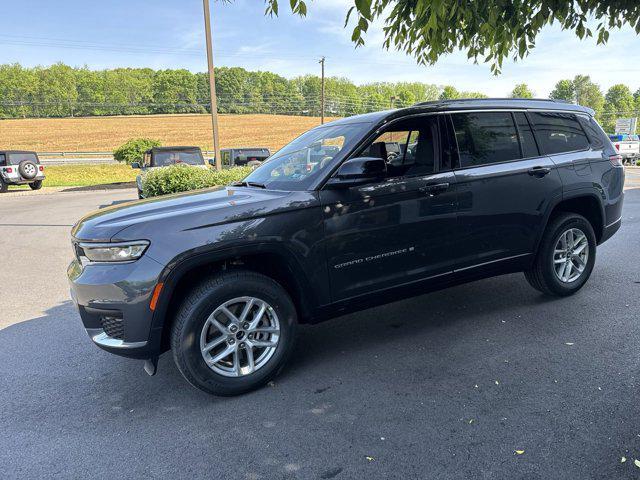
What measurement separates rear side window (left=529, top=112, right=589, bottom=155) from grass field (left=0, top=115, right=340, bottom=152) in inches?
1866

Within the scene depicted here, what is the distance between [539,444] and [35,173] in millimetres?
23148

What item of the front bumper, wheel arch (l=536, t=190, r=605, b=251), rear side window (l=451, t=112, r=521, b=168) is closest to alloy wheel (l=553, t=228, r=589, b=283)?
wheel arch (l=536, t=190, r=605, b=251)

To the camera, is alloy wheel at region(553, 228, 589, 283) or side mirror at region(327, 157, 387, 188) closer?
side mirror at region(327, 157, 387, 188)

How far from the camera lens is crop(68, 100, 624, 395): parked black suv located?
279 centimetres

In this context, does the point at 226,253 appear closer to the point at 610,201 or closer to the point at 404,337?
the point at 404,337

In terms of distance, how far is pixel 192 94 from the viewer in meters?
93.9

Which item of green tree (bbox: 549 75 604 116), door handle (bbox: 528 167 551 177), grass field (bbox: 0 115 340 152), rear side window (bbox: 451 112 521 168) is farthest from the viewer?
green tree (bbox: 549 75 604 116)

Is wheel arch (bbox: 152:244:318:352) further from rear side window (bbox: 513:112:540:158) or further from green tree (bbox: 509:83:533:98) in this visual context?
green tree (bbox: 509:83:533:98)

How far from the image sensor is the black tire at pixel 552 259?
4273 millimetres

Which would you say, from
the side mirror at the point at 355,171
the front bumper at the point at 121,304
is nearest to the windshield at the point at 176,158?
the side mirror at the point at 355,171

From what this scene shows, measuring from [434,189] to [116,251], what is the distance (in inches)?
92.4

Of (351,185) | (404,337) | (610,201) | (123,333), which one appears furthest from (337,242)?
(610,201)

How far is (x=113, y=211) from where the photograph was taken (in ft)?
10.5

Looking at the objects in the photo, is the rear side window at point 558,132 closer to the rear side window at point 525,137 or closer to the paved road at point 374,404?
the rear side window at point 525,137
